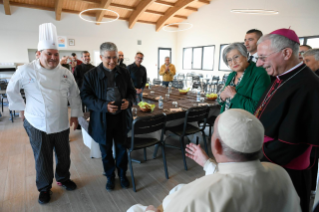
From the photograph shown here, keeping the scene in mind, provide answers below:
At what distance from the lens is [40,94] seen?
186cm

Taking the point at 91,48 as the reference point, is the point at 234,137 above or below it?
below

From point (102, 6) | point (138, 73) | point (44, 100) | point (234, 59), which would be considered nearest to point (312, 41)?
point (138, 73)

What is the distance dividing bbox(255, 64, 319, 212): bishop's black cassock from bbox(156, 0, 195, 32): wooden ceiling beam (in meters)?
9.18

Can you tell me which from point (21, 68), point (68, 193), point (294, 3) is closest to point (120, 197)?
point (68, 193)

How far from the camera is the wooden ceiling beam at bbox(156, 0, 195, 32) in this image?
9.27 meters

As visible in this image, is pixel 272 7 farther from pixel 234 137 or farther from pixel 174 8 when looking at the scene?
pixel 234 137

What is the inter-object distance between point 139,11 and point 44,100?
869 cm

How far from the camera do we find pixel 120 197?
7.08 ft

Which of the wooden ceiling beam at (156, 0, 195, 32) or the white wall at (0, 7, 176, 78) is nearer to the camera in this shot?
the white wall at (0, 7, 176, 78)

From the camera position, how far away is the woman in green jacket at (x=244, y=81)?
1563 millimetres

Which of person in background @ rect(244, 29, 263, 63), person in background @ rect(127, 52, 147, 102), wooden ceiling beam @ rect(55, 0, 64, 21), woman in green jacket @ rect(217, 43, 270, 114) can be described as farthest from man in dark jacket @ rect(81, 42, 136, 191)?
wooden ceiling beam @ rect(55, 0, 64, 21)

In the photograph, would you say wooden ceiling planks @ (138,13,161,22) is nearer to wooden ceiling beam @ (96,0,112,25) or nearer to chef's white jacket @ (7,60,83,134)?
wooden ceiling beam @ (96,0,112,25)

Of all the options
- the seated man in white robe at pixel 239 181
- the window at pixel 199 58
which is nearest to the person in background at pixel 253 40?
the seated man in white robe at pixel 239 181

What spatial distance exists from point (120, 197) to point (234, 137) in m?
1.90
